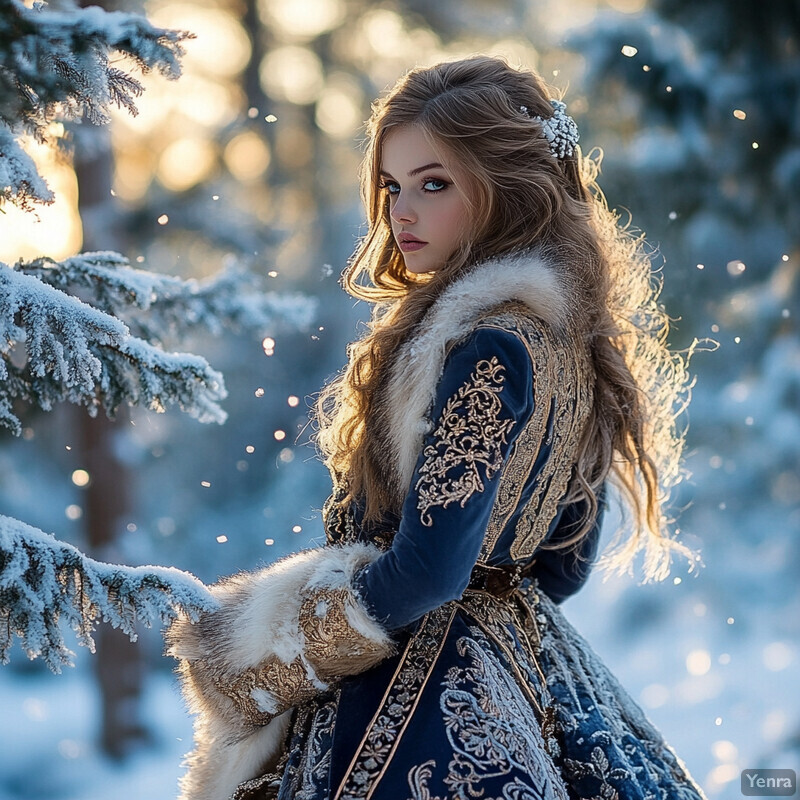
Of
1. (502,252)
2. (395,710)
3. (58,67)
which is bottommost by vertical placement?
(395,710)

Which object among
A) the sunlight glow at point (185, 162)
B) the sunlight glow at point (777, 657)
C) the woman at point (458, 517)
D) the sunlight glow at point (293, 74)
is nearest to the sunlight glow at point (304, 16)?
the sunlight glow at point (293, 74)

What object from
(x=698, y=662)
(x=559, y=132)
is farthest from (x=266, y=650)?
(x=698, y=662)

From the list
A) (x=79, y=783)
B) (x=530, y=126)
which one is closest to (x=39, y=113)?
(x=530, y=126)

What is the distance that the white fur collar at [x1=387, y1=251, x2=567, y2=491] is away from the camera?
1462mm

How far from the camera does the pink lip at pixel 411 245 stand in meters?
1.76

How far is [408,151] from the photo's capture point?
1726mm

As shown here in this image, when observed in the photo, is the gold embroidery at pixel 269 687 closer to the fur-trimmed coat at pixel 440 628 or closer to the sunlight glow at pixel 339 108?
the fur-trimmed coat at pixel 440 628

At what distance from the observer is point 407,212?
1718 mm

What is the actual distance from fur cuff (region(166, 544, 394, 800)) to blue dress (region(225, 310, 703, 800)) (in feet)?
0.12

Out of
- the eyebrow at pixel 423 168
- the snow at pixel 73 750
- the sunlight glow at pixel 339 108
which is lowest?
the snow at pixel 73 750

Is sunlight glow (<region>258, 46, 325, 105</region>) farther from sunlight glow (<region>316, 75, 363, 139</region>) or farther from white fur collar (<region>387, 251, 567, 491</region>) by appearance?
white fur collar (<region>387, 251, 567, 491</region>)

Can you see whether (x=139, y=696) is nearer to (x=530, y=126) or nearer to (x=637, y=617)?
(x=637, y=617)

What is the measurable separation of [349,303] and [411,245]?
18.3ft

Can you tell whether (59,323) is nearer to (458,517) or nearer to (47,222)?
(458,517)
